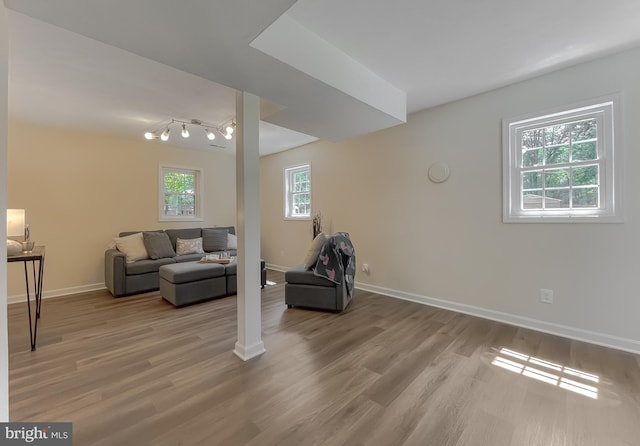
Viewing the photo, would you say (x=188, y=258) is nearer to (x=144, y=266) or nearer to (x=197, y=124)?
(x=144, y=266)

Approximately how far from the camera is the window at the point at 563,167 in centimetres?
237

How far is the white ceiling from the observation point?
148 centimetres

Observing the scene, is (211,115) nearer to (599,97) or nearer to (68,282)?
(68,282)

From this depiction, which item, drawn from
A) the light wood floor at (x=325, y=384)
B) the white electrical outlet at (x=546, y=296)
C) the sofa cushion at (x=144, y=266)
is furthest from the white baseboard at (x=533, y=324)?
the sofa cushion at (x=144, y=266)

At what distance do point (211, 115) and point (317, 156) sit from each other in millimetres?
1994

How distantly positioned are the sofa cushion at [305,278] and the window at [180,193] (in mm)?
3098

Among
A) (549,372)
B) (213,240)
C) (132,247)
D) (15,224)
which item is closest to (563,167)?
(549,372)

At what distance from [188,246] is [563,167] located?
17.3ft

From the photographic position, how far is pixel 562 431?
1.44 meters

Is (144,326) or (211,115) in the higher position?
(211,115)

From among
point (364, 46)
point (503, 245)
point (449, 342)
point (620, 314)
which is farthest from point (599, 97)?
point (449, 342)

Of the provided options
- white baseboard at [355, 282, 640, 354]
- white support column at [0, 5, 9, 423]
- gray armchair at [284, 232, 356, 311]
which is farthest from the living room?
white support column at [0, 5, 9, 423]

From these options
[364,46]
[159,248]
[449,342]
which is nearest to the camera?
[364,46]

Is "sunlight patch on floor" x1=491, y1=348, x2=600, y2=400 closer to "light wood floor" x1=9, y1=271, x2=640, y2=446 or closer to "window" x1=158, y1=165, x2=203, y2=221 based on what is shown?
"light wood floor" x1=9, y1=271, x2=640, y2=446
